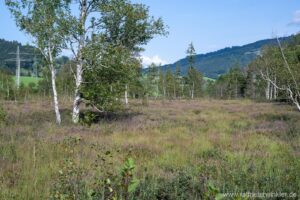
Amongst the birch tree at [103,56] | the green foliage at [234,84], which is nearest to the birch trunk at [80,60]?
the birch tree at [103,56]

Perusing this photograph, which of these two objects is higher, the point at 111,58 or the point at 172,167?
the point at 111,58

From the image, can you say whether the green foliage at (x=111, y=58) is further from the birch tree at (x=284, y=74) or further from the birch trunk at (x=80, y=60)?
the birch tree at (x=284, y=74)

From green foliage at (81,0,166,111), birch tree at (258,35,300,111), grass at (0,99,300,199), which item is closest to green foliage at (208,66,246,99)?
birch tree at (258,35,300,111)

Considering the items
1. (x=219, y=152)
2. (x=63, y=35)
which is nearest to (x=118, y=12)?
(x=63, y=35)

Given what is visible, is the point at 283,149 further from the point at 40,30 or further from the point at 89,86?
the point at 40,30

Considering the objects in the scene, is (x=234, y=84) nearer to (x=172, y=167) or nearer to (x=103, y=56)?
(x=103, y=56)

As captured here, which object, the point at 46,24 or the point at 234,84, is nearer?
the point at 46,24

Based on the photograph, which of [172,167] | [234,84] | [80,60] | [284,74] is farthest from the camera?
[234,84]

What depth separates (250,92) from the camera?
94625 mm

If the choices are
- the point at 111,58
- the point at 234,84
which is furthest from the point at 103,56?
the point at 234,84

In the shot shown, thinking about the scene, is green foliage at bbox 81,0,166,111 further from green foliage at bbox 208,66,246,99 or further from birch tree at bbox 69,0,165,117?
green foliage at bbox 208,66,246,99

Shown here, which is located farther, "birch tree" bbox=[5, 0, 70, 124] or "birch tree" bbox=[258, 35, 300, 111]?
"birch tree" bbox=[5, 0, 70, 124]

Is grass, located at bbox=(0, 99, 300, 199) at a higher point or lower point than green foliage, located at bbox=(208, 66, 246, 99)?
lower

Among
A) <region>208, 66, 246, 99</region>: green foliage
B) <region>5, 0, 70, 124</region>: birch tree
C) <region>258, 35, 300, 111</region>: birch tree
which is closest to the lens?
<region>258, 35, 300, 111</region>: birch tree
